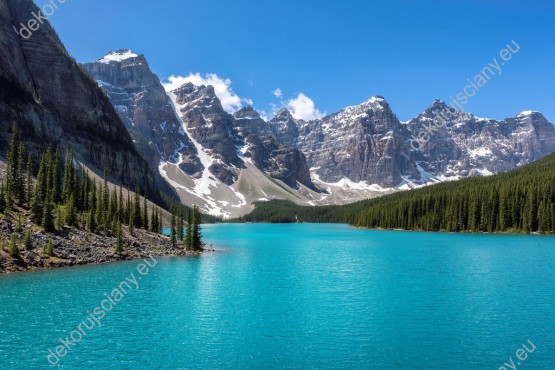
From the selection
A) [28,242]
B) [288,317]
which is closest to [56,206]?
[28,242]

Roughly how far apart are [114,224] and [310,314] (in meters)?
63.8

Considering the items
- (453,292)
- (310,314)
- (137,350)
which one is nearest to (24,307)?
(137,350)

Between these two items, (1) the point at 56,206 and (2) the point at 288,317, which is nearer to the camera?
(2) the point at 288,317

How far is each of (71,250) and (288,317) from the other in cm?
4687

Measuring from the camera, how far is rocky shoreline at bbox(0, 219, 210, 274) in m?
60.4

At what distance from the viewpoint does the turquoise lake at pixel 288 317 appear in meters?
28.4

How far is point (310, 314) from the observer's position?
40.2m

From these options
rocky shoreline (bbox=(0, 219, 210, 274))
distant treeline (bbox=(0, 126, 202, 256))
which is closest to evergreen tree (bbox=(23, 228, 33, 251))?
rocky shoreline (bbox=(0, 219, 210, 274))

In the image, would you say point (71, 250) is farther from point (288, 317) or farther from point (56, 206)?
point (288, 317)

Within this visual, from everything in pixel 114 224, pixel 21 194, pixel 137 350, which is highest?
pixel 21 194

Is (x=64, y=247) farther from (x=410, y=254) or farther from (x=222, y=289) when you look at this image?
(x=410, y=254)

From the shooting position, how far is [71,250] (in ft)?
228

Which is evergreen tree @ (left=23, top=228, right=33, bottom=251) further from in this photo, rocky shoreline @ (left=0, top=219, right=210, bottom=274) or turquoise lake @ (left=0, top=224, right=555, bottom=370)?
turquoise lake @ (left=0, top=224, right=555, bottom=370)

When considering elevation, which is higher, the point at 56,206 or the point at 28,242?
the point at 56,206
